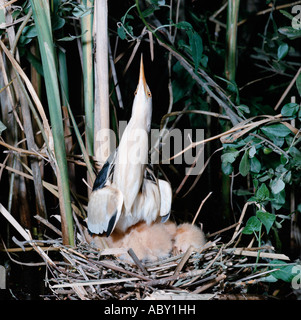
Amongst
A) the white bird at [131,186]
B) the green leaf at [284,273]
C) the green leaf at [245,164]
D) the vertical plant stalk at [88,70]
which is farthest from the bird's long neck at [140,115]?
the green leaf at [284,273]

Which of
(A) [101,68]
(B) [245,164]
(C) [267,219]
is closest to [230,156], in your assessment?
(B) [245,164]

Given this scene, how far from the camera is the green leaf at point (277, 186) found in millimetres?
970

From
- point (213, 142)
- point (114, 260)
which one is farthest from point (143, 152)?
point (213, 142)

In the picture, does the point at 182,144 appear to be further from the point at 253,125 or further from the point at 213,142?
the point at 253,125

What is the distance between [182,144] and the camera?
1.32 meters

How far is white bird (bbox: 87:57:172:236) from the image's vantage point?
0.95m

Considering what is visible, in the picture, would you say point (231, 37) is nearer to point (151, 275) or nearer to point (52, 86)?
point (52, 86)

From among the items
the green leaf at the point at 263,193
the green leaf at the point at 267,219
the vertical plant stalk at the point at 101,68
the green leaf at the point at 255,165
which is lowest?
the green leaf at the point at 267,219

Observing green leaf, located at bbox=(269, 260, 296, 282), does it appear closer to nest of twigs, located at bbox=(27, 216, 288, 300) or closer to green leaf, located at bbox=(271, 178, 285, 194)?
nest of twigs, located at bbox=(27, 216, 288, 300)

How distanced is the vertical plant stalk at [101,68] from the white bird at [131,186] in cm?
7

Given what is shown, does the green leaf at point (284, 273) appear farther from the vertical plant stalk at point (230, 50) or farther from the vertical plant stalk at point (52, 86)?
the vertical plant stalk at point (52, 86)

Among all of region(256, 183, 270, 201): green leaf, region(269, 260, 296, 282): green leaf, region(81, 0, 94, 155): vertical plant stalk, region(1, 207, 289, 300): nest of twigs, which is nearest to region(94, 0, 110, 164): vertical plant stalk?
region(81, 0, 94, 155): vertical plant stalk

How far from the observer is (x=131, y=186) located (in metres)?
1.00

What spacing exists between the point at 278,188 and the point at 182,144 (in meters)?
0.42
